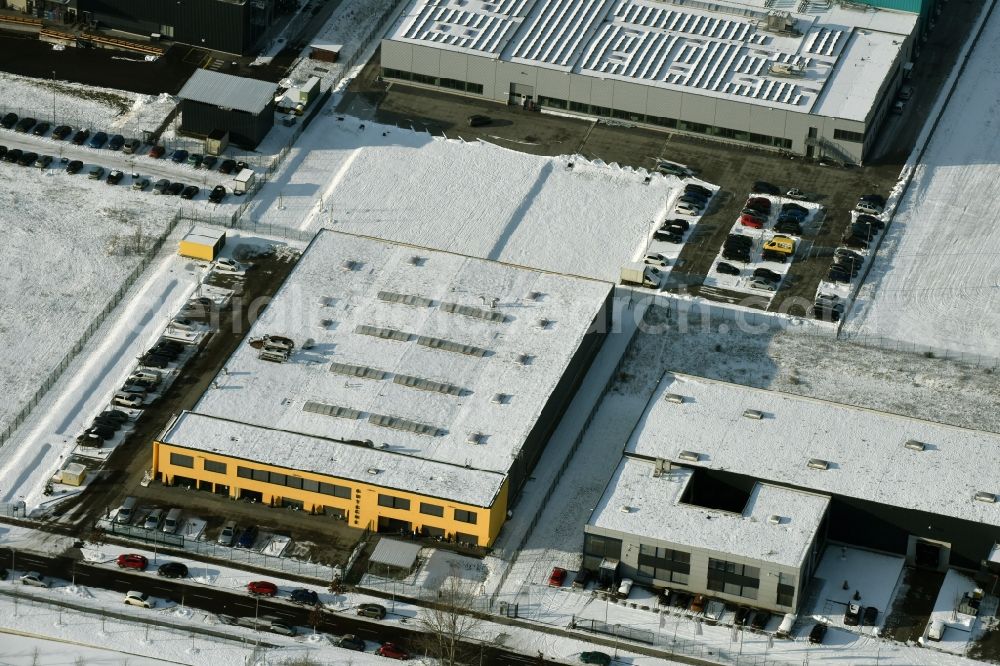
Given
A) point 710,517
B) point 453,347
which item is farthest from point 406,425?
point 710,517

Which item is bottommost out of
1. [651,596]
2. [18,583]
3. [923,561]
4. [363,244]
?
[18,583]

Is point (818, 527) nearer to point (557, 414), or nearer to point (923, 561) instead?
point (923, 561)

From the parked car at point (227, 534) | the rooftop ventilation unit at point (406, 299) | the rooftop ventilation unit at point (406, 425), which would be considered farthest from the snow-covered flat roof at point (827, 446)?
the parked car at point (227, 534)

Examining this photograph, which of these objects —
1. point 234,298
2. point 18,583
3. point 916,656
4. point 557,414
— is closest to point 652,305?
point 557,414

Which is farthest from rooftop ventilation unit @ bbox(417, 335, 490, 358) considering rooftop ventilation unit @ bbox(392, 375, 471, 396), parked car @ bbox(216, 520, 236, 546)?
parked car @ bbox(216, 520, 236, 546)

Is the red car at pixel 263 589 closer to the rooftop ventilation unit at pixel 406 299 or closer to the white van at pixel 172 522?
the white van at pixel 172 522
